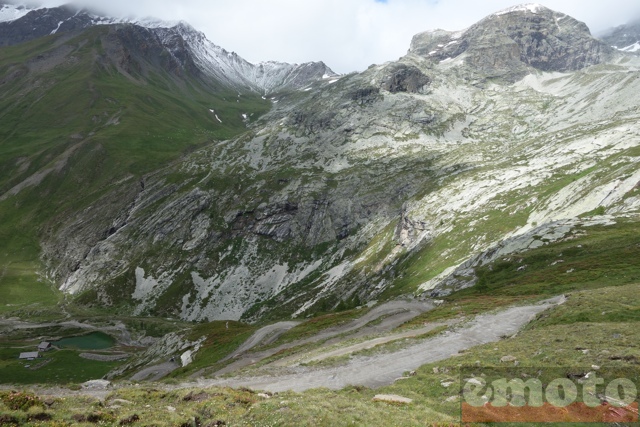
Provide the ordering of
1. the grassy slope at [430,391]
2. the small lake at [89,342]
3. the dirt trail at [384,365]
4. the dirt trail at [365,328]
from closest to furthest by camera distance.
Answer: the grassy slope at [430,391], the dirt trail at [384,365], the dirt trail at [365,328], the small lake at [89,342]

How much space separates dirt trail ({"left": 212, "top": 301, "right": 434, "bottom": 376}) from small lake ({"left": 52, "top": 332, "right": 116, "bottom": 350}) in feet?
319

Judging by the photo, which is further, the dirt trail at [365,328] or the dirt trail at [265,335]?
the dirt trail at [265,335]

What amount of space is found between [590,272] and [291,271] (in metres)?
131

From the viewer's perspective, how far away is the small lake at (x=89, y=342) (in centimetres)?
13361

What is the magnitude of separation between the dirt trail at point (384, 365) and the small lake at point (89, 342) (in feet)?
412

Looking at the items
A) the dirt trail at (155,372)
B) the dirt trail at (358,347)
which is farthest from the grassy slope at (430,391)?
the dirt trail at (155,372)

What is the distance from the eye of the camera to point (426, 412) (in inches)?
760

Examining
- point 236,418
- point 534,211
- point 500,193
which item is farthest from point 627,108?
point 236,418

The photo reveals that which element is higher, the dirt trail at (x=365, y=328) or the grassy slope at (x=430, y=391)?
the grassy slope at (x=430, y=391)

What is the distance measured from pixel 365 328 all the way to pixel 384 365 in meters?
24.6

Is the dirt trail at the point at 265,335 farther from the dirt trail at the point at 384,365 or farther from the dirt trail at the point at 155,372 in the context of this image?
the dirt trail at the point at 384,365

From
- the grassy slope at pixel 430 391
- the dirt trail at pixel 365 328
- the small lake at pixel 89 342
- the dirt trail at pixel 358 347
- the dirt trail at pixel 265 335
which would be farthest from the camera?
the small lake at pixel 89 342

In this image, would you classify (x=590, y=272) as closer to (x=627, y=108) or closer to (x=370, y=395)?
(x=370, y=395)

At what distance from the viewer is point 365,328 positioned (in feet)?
190
